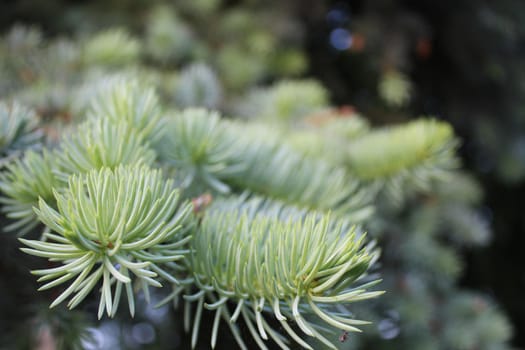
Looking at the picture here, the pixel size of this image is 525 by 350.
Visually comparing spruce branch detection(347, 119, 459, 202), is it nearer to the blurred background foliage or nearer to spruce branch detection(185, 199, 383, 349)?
Answer: the blurred background foliage

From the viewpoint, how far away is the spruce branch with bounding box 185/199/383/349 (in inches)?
9.9

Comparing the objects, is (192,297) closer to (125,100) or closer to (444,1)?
(125,100)

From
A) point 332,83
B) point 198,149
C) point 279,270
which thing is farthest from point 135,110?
point 332,83

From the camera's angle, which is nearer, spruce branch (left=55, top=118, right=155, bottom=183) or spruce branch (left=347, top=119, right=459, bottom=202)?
spruce branch (left=55, top=118, right=155, bottom=183)

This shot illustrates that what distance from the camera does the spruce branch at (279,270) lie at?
25 centimetres

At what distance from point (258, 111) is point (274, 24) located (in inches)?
8.5

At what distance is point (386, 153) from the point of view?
480mm

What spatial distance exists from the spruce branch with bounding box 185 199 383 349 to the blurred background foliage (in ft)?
0.59

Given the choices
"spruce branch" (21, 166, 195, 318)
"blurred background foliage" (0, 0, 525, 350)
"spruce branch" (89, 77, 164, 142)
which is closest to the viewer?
"spruce branch" (21, 166, 195, 318)

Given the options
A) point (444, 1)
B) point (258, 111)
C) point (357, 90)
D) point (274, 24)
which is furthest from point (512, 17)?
point (258, 111)

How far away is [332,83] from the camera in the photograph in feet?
3.40

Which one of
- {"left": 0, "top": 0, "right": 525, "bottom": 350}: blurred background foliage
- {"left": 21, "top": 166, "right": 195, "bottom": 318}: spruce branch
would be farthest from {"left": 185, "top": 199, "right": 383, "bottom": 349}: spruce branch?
{"left": 0, "top": 0, "right": 525, "bottom": 350}: blurred background foliage

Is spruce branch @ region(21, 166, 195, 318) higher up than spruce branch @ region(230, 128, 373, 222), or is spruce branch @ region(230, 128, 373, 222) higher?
spruce branch @ region(230, 128, 373, 222)

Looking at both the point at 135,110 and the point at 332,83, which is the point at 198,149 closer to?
the point at 135,110
